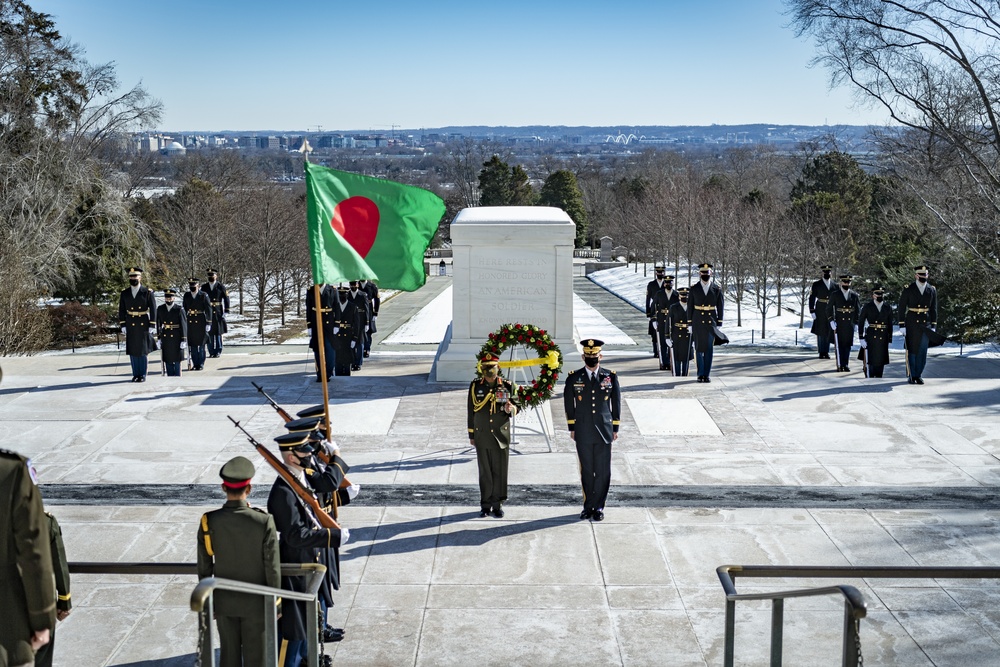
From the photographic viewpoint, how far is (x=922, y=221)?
28.9 meters

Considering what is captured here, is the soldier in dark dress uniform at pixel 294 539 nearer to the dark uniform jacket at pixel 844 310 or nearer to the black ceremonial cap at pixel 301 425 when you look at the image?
the black ceremonial cap at pixel 301 425

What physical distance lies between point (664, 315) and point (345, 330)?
4.82 metres

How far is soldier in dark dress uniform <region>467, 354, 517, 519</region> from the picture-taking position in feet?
30.1

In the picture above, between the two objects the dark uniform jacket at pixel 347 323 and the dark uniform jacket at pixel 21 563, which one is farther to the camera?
the dark uniform jacket at pixel 347 323

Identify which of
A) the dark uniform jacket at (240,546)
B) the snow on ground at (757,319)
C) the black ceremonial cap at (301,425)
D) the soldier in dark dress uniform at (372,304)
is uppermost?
the black ceremonial cap at (301,425)

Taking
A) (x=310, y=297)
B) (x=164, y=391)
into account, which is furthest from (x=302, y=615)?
(x=310, y=297)

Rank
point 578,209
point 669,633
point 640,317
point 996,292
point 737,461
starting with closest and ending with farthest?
point 669,633
point 737,461
point 996,292
point 640,317
point 578,209

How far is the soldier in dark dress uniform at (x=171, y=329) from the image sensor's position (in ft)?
49.3

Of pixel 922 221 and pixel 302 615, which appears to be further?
pixel 922 221

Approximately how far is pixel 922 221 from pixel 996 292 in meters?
6.39

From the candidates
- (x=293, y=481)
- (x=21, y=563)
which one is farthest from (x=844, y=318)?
(x=21, y=563)

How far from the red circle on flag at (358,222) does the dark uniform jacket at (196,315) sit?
7.93 m

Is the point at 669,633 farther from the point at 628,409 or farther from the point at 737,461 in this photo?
the point at 628,409

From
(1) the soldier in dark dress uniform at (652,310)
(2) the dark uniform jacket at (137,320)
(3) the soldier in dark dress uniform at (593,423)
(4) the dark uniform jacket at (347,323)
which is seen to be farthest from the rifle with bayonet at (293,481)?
(1) the soldier in dark dress uniform at (652,310)
